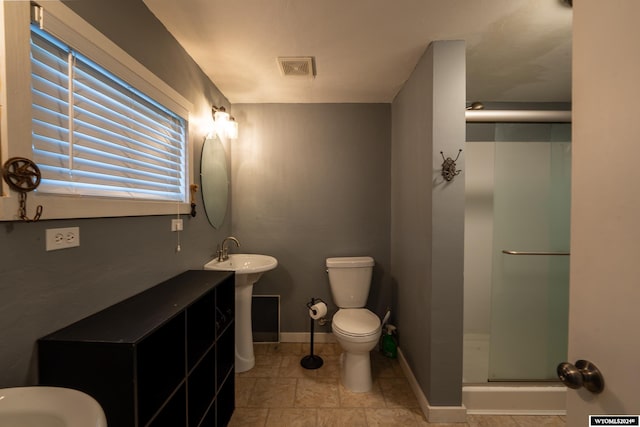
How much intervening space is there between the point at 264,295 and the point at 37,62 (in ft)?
7.05

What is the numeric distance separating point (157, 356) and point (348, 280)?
1.51 meters

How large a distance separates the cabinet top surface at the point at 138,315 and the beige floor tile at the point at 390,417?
131cm

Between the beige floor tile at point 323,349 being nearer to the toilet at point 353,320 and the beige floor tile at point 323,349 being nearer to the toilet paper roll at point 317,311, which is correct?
the toilet at point 353,320

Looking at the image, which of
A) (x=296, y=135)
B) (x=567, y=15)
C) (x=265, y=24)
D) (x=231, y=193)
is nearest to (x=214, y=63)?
(x=265, y=24)

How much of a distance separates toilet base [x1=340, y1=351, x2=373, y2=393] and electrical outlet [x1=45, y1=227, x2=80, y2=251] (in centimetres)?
176

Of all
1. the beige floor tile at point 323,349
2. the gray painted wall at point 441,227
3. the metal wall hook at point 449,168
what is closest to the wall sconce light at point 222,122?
the gray painted wall at point 441,227

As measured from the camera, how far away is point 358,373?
1.79 m

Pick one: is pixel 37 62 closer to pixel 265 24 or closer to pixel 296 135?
pixel 265 24

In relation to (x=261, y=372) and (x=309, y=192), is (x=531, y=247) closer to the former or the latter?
(x=309, y=192)

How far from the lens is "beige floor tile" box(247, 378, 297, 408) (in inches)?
64.9

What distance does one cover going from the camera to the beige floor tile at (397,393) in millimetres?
1661

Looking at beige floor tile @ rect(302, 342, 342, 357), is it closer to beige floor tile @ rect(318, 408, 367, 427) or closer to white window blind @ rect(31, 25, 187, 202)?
beige floor tile @ rect(318, 408, 367, 427)

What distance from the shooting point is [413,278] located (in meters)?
1.81

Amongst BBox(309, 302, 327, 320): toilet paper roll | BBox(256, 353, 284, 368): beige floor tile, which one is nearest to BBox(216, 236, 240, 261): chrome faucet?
BBox(309, 302, 327, 320): toilet paper roll
